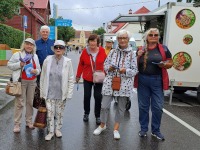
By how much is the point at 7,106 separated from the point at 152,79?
4.19 metres

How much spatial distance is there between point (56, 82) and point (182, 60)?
15.4ft

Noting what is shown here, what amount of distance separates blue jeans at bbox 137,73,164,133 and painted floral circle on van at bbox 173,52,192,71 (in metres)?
3.35

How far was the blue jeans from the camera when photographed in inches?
217

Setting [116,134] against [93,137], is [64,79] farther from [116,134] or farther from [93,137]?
[116,134]

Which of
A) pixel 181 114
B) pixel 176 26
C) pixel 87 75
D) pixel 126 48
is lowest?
pixel 181 114

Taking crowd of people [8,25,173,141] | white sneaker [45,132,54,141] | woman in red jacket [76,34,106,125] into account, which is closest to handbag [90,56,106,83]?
woman in red jacket [76,34,106,125]

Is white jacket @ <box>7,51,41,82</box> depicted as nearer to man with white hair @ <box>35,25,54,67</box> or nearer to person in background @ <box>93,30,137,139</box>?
man with white hair @ <box>35,25,54,67</box>

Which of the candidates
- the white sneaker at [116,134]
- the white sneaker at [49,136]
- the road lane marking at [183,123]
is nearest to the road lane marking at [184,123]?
the road lane marking at [183,123]

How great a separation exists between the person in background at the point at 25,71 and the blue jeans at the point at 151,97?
6.35ft

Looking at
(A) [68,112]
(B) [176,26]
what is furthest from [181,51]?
(A) [68,112]

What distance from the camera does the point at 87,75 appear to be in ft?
20.7

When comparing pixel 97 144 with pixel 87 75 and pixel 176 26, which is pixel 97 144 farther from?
pixel 176 26

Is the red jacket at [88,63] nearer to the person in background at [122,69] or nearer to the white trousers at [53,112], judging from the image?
the person in background at [122,69]

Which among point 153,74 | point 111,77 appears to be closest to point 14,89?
point 111,77
